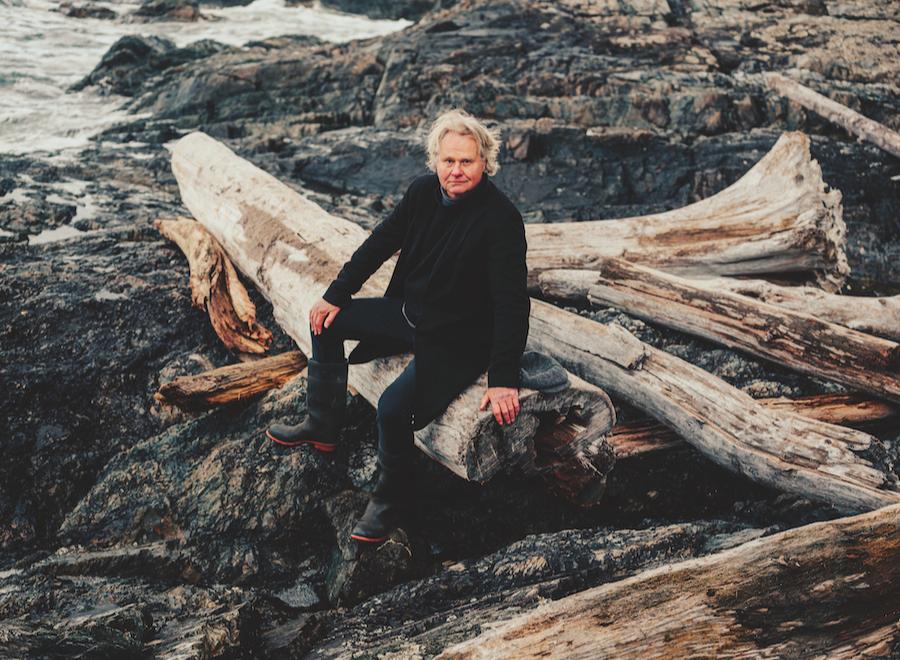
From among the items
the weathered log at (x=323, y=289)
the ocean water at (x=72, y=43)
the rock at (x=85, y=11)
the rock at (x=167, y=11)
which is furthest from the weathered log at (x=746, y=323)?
the rock at (x=85, y=11)

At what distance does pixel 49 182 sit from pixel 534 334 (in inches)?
281

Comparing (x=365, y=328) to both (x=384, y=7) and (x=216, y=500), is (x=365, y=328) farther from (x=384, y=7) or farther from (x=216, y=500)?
(x=384, y=7)

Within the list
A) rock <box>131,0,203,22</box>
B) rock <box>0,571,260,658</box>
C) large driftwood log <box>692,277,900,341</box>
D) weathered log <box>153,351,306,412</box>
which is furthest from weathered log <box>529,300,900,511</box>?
rock <box>131,0,203,22</box>

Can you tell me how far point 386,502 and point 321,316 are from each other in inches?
42.8

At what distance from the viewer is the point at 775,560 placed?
2.48m

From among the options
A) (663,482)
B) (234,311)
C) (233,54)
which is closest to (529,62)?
(233,54)

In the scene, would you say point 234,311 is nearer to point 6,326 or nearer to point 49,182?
point 6,326

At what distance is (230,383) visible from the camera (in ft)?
14.3

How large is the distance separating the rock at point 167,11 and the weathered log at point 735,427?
22.5 m

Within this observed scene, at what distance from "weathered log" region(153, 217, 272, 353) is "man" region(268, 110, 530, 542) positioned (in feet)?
5.31

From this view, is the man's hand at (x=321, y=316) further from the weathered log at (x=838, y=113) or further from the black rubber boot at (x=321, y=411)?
the weathered log at (x=838, y=113)

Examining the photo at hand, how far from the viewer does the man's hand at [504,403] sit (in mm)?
3111

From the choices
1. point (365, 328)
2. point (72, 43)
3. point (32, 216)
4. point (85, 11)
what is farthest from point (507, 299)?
point (85, 11)

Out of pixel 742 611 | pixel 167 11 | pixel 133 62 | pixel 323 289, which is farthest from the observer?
pixel 167 11
